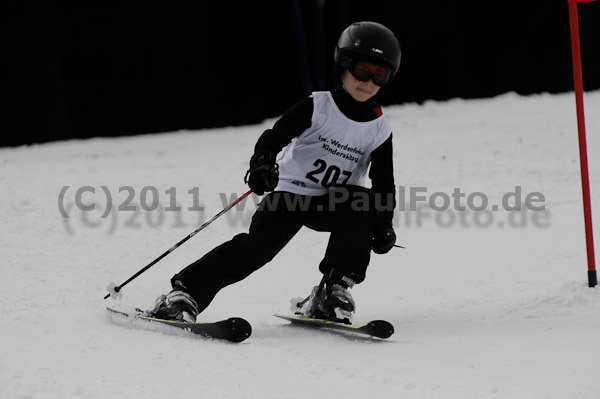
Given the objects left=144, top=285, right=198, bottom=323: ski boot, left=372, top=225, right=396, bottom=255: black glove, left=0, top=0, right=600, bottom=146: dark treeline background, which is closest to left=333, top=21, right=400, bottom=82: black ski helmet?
left=372, top=225, right=396, bottom=255: black glove

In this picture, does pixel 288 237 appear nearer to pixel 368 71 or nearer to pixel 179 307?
pixel 179 307

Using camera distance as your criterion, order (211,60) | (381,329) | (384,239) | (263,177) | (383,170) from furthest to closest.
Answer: (211,60), (383,170), (384,239), (263,177), (381,329)

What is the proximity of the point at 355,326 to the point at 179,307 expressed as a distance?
675mm

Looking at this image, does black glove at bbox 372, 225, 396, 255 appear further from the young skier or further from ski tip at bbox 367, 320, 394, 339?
ski tip at bbox 367, 320, 394, 339

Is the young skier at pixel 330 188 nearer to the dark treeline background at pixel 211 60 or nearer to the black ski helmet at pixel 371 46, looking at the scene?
the black ski helmet at pixel 371 46

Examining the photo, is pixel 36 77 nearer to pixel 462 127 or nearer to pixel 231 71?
pixel 231 71

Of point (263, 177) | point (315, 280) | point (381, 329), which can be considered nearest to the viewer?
point (381, 329)

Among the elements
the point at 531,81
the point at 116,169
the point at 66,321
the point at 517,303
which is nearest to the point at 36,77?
the point at 116,169

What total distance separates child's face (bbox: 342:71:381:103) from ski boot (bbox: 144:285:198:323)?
41.5 inches

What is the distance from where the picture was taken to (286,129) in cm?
304

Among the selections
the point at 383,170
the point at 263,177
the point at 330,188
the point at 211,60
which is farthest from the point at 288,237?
the point at 211,60

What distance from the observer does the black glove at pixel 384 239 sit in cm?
303

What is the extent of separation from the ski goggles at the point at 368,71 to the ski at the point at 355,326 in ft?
3.20

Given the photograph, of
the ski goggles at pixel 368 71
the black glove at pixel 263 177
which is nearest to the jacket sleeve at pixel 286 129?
the black glove at pixel 263 177
